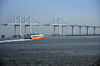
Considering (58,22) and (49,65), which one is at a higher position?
(58,22)

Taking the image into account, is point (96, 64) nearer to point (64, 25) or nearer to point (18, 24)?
point (18, 24)

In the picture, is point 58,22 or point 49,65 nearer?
point 49,65

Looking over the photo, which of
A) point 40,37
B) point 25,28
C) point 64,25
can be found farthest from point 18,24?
point 64,25

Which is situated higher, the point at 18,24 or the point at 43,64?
the point at 18,24

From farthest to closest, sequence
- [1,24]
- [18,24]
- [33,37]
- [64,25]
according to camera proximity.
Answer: [64,25] < [18,24] < [1,24] < [33,37]

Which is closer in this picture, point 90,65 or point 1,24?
point 90,65

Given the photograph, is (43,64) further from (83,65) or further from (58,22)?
(58,22)

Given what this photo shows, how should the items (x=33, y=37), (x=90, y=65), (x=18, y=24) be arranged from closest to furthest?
(x=90, y=65) → (x=33, y=37) → (x=18, y=24)

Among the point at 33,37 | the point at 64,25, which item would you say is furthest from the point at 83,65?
the point at 64,25

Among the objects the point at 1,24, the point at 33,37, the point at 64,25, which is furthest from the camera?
the point at 64,25
